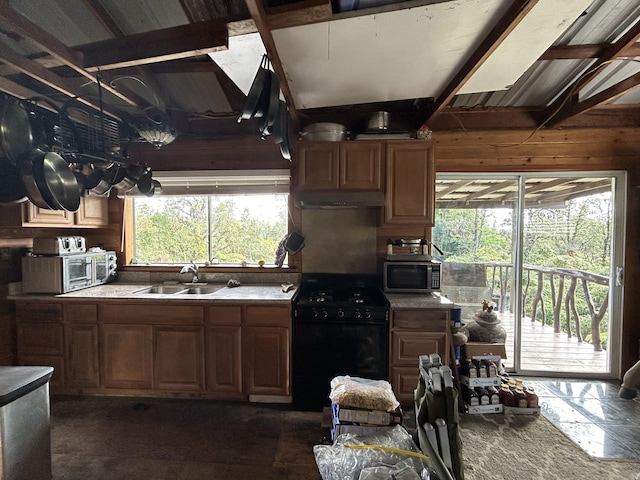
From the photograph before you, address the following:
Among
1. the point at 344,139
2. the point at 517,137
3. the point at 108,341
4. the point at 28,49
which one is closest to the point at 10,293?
the point at 108,341

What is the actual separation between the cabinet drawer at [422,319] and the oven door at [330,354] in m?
0.12

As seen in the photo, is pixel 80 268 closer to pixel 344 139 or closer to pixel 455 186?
pixel 344 139

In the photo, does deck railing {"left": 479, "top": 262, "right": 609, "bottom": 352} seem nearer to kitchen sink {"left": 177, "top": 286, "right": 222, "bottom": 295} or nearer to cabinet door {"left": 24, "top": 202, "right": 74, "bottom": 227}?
kitchen sink {"left": 177, "top": 286, "right": 222, "bottom": 295}

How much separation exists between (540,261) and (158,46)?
3.69m

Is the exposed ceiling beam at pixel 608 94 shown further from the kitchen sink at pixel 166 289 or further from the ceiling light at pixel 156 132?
the kitchen sink at pixel 166 289

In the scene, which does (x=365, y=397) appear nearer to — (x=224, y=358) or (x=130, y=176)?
(x=224, y=358)

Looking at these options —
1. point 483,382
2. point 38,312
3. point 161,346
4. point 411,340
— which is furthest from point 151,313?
point 483,382

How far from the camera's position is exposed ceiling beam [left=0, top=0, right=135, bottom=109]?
1.22m

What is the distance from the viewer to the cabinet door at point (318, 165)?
8.60 feet

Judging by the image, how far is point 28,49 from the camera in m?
1.61

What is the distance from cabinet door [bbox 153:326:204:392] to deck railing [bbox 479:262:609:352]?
289 cm

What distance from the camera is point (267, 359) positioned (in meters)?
2.40

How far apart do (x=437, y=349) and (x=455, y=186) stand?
5.49 ft

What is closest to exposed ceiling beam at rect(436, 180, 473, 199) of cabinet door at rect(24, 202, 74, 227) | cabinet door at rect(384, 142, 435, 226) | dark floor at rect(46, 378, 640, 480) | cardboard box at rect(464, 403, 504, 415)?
cabinet door at rect(384, 142, 435, 226)
